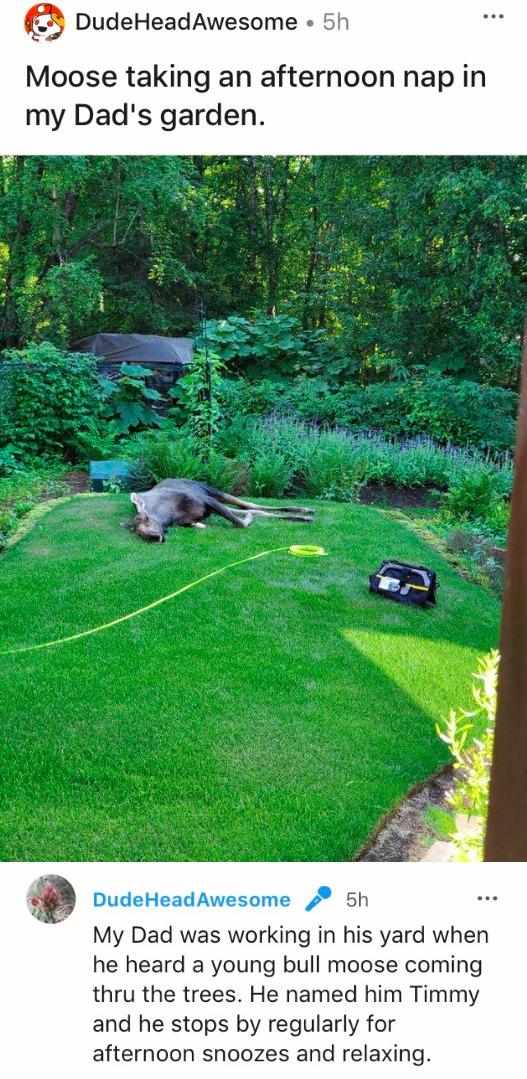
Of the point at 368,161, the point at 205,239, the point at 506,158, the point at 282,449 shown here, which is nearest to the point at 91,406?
the point at 282,449

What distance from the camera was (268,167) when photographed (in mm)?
21109

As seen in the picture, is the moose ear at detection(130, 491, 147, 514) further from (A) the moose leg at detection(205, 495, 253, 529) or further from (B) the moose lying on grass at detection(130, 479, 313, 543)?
(A) the moose leg at detection(205, 495, 253, 529)

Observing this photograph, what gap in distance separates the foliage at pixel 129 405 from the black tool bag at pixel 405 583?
6.83 metres

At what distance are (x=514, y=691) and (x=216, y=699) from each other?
2.91 m

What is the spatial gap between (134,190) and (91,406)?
422cm

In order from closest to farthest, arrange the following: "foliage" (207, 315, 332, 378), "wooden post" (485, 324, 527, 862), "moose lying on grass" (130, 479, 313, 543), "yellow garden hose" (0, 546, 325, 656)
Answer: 1. "wooden post" (485, 324, 527, 862)
2. "yellow garden hose" (0, 546, 325, 656)
3. "moose lying on grass" (130, 479, 313, 543)
4. "foliage" (207, 315, 332, 378)

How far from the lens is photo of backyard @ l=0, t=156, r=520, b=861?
3090 millimetres

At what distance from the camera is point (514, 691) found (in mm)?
1107

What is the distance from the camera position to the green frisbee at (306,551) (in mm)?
6336

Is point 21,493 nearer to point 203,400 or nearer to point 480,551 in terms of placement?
point 203,400

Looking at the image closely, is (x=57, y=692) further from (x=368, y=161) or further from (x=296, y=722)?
(x=368, y=161)
